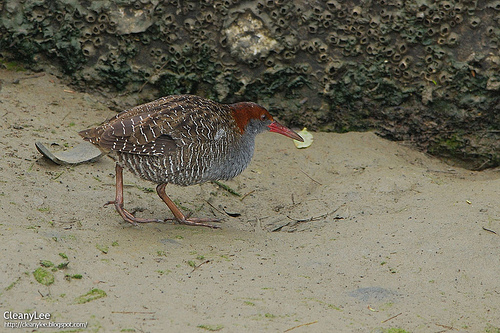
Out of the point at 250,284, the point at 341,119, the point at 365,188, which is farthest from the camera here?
the point at 341,119

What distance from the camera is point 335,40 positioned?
6844 mm

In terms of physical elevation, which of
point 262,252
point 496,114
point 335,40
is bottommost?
point 262,252

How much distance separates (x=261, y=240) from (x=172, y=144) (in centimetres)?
115

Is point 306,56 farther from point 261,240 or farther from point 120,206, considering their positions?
point 120,206

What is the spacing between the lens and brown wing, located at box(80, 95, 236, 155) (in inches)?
204

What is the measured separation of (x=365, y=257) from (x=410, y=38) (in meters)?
2.94

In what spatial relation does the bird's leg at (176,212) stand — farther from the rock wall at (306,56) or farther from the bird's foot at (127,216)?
the rock wall at (306,56)

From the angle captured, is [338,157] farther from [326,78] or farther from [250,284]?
[250,284]

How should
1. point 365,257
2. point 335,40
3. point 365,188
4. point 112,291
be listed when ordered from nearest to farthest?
point 112,291 < point 365,257 < point 365,188 < point 335,40

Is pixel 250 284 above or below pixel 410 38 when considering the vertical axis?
below

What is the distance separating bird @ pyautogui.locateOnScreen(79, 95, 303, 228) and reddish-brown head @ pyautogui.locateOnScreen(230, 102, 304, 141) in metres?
0.19

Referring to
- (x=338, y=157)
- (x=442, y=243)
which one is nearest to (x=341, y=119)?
(x=338, y=157)

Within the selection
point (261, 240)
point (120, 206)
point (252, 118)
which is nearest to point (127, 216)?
point (120, 206)

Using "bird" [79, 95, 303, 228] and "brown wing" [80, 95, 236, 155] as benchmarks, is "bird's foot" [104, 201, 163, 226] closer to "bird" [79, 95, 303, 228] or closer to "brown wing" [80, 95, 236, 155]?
"bird" [79, 95, 303, 228]
